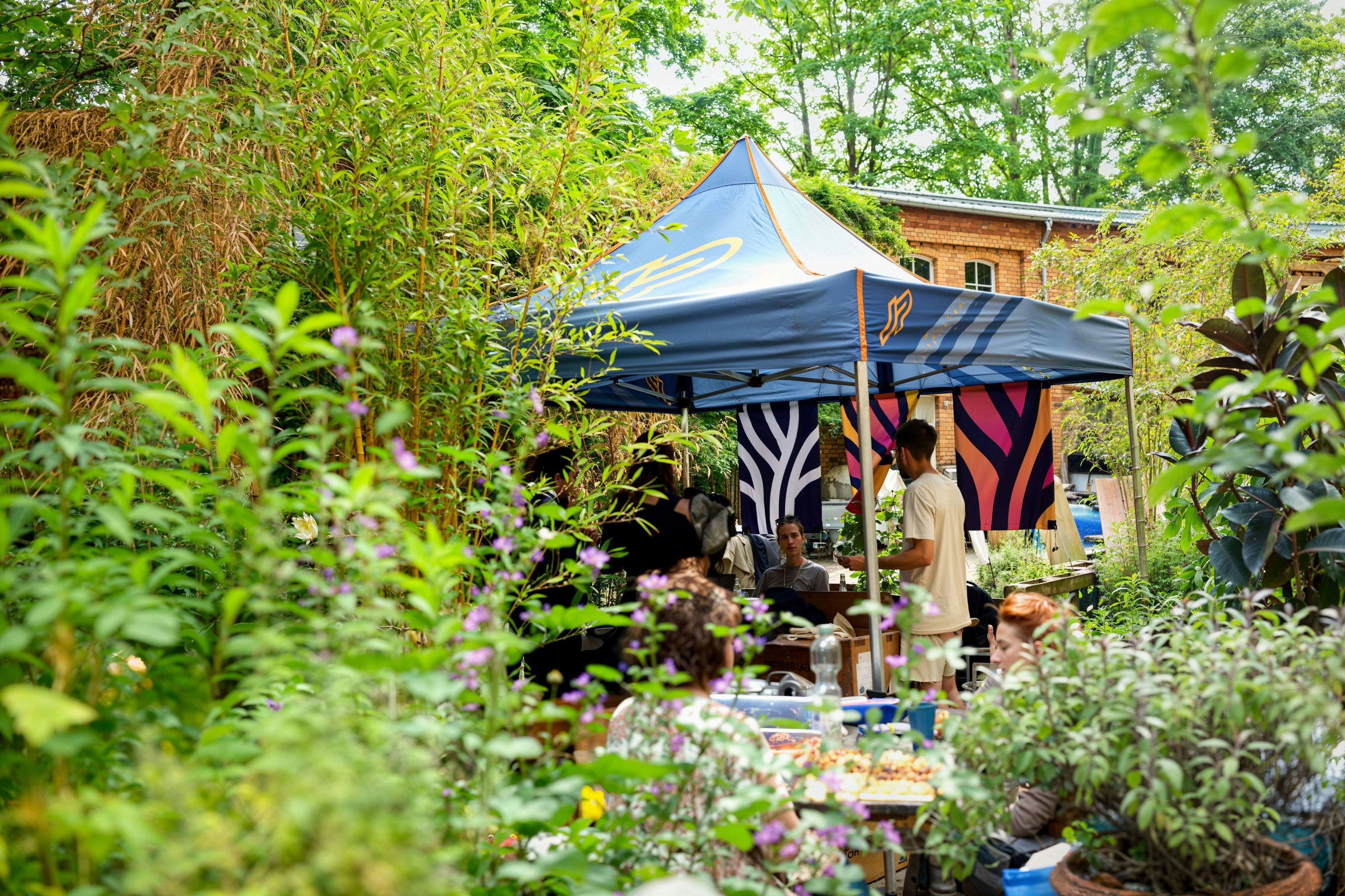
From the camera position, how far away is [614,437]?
23.2ft

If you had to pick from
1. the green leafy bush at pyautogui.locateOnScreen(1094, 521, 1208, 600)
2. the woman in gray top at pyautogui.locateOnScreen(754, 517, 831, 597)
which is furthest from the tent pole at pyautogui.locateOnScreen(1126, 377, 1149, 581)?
the woman in gray top at pyautogui.locateOnScreen(754, 517, 831, 597)

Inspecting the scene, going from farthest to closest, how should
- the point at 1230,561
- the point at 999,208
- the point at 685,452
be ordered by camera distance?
the point at 999,208
the point at 685,452
the point at 1230,561

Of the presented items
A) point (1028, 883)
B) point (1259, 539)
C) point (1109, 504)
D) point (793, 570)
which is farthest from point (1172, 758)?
point (1109, 504)

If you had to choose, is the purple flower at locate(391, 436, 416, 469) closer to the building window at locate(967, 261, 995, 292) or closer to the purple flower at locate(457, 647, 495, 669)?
the purple flower at locate(457, 647, 495, 669)

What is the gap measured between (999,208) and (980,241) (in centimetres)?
67

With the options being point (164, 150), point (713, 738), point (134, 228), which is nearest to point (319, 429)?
point (713, 738)

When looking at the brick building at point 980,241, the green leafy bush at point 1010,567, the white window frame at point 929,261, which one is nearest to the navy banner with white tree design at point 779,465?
the green leafy bush at point 1010,567

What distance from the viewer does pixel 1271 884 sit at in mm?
1487

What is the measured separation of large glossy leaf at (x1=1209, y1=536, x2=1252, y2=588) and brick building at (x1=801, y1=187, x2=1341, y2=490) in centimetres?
1373

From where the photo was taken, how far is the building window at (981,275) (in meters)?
17.6

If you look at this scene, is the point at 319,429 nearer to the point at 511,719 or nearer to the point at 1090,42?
the point at 511,719

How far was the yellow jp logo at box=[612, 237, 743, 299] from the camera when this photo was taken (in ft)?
14.0

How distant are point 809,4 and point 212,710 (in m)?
23.4

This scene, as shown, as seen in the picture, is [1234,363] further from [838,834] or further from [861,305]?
[838,834]
